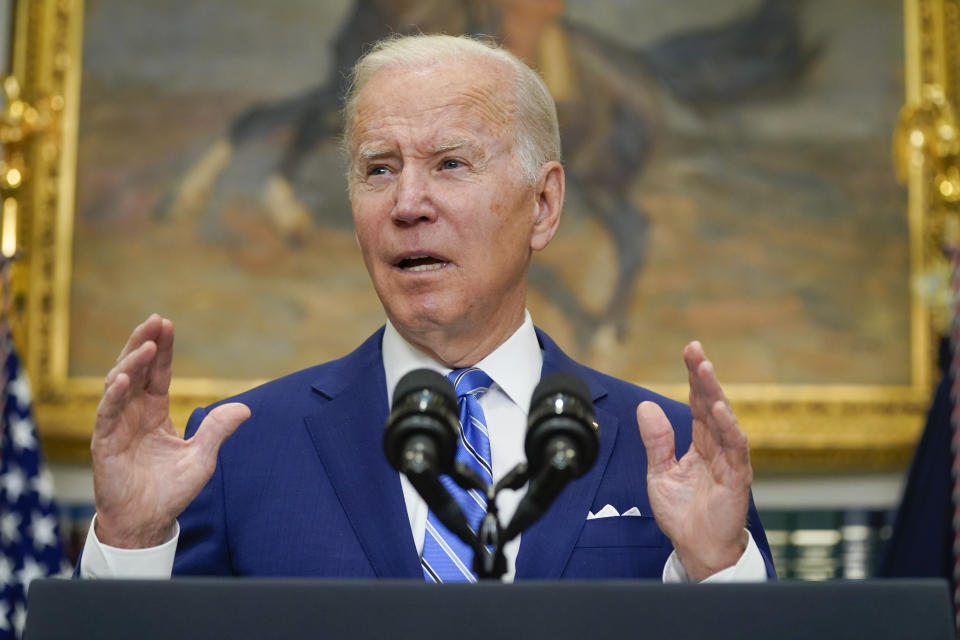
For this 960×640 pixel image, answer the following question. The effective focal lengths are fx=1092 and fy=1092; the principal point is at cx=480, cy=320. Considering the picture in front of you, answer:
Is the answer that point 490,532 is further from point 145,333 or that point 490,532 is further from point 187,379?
point 187,379

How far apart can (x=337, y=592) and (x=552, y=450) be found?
0.33m

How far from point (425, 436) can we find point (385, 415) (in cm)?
106

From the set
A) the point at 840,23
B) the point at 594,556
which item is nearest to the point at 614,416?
the point at 594,556

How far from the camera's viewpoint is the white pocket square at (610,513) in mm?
2322

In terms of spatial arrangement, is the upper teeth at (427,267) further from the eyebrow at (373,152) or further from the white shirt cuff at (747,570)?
the white shirt cuff at (747,570)

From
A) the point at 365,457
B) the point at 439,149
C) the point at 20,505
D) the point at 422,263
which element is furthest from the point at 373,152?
the point at 20,505

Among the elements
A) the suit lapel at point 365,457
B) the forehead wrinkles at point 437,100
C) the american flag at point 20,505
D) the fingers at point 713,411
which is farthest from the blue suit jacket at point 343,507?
the american flag at point 20,505

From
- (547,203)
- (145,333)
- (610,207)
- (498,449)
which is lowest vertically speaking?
(498,449)

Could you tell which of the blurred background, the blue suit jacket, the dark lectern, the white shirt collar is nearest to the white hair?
the white shirt collar

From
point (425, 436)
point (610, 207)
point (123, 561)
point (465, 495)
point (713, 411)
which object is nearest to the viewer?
point (425, 436)

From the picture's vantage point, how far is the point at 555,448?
56.1 inches

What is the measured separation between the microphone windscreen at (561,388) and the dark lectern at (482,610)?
27 centimetres

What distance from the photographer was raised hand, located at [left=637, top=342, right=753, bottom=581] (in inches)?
74.9

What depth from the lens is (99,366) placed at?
5164 millimetres
